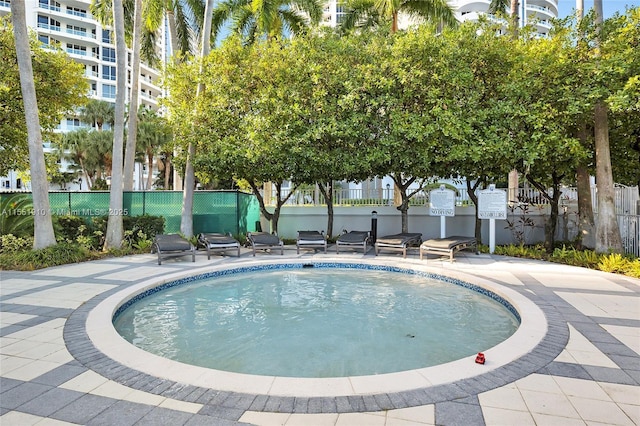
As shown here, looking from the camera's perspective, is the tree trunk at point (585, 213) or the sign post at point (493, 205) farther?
the sign post at point (493, 205)

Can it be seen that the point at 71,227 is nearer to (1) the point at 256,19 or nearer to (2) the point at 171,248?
(2) the point at 171,248

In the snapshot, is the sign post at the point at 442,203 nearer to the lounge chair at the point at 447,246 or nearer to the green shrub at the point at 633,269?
the lounge chair at the point at 447,246

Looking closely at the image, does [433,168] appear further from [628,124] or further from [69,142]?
[69,142]

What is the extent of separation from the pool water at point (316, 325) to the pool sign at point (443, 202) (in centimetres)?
439

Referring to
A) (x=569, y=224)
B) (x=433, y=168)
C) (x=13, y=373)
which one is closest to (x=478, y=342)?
(x=13, y=373)

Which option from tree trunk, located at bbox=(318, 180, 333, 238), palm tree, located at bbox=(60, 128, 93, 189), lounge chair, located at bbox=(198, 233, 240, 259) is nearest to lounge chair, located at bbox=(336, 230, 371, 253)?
tree trunk, located at bbox=(318, 180, 333, 238)

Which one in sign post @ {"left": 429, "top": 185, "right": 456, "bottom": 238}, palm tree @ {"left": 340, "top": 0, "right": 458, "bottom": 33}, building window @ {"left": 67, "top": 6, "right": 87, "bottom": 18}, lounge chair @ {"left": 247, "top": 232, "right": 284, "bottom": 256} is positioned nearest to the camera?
lounge chair @ {"left": 247, "top": 232, "right": 284, "bottom": 256}

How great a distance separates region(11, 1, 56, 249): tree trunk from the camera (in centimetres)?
991

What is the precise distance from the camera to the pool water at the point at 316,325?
4816 mm

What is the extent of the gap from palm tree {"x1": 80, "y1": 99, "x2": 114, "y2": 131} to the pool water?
3049cm

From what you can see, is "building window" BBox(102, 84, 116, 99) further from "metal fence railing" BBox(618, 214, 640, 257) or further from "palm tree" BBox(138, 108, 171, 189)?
"metal fence railing" BBox(618, 214, 640, 257)

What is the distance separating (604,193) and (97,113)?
36.4 metres

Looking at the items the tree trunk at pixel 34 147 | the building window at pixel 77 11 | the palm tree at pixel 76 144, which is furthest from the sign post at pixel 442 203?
the building window at pixel 77 11

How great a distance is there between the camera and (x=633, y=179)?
1360cm
